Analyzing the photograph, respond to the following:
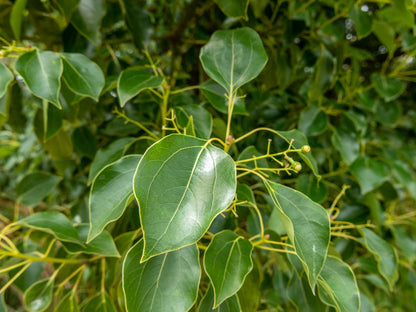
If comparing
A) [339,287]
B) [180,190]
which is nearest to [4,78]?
[180,190]

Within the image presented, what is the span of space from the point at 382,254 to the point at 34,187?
0.89 meters

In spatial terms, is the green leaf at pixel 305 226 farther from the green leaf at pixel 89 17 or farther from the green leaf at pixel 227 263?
the green leaf at pixel 89 17

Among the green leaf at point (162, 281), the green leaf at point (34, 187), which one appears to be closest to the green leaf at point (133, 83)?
the green leaf at point (162, 281)

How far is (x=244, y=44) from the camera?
480mm

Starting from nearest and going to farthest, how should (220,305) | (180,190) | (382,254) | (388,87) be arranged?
(180,190) < (220,305) < (382,254) < (388,87)

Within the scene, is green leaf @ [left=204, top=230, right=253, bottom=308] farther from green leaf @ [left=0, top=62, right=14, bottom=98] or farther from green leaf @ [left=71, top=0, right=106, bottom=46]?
green leaf @ [left=71, top=0, right=106, bottom=46]

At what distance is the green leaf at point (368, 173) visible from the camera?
2.29 feet

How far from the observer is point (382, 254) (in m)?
0.54

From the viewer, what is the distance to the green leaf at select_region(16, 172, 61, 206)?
824 millimetres

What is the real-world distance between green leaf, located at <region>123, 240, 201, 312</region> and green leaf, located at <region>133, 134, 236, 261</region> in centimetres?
13

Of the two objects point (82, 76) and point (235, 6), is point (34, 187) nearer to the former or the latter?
point (82, 76)

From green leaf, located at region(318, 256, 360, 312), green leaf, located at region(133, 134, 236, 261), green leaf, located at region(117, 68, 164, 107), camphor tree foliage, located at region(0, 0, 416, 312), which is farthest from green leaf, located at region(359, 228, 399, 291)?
green leaf, located at region(117, 68, 164, 107)

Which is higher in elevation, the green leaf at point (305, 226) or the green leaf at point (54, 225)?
the green leaf at point (305, 226)

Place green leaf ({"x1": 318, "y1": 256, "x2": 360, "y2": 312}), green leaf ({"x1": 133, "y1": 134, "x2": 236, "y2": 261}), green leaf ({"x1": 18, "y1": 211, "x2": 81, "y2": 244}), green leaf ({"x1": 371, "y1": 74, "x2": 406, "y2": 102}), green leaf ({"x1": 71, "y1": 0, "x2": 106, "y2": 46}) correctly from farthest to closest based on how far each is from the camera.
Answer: green leaf ({"x1": 371, "y1": 74, "x2": 406, "y2": 102}) < green leaf ({"x1": 71, "y1": 0, "x2": 106, "y2": 46}) < green leaf ({"x1": 18, "y1": 211, "x2": 81, "y2": 244}) < green leaf ({"x1": 318, "y1": 256, "x2": 360, "y2": 312}) < green leaf ({"x1": 133, "y1": 134, "x2": 236, "y2": 261})
